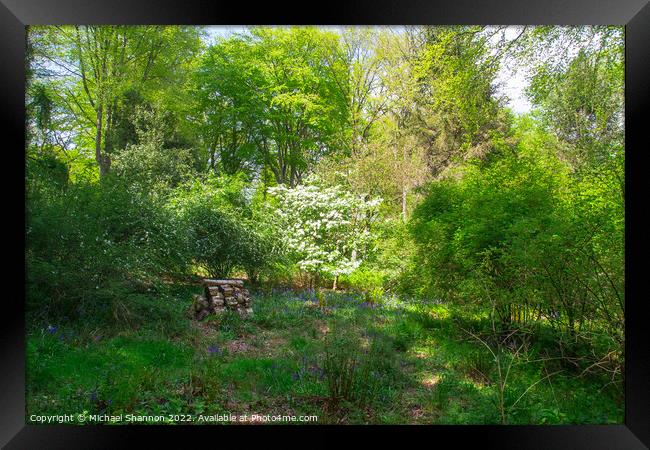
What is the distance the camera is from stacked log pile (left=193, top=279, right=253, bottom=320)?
3680 mm

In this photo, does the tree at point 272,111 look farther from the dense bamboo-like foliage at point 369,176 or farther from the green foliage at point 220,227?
the green foliage at point 220,227

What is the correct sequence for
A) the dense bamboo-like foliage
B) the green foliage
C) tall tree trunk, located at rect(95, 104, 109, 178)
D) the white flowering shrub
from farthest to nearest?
the white flowering shrub
the green foliage
tall tree trunk, located at rect(95, 104, 109, 178)
the dense bamboo-like foliage

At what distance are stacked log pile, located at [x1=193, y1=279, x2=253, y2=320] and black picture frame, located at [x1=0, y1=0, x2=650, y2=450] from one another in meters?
1.25

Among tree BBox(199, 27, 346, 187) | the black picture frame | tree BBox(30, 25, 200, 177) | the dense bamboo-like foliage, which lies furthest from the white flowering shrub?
the black picture frame

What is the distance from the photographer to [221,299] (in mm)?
3752

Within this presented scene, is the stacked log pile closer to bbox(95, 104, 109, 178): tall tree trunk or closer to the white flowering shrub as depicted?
the white flowering shrub

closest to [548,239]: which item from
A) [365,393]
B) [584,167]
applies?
[584,167]

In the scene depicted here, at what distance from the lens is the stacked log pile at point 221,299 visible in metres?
3.68

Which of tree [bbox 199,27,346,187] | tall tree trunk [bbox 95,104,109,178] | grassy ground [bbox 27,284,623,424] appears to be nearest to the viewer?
grassy ground [bbox 27,284,623,424]

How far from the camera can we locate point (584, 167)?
9.73 ft
